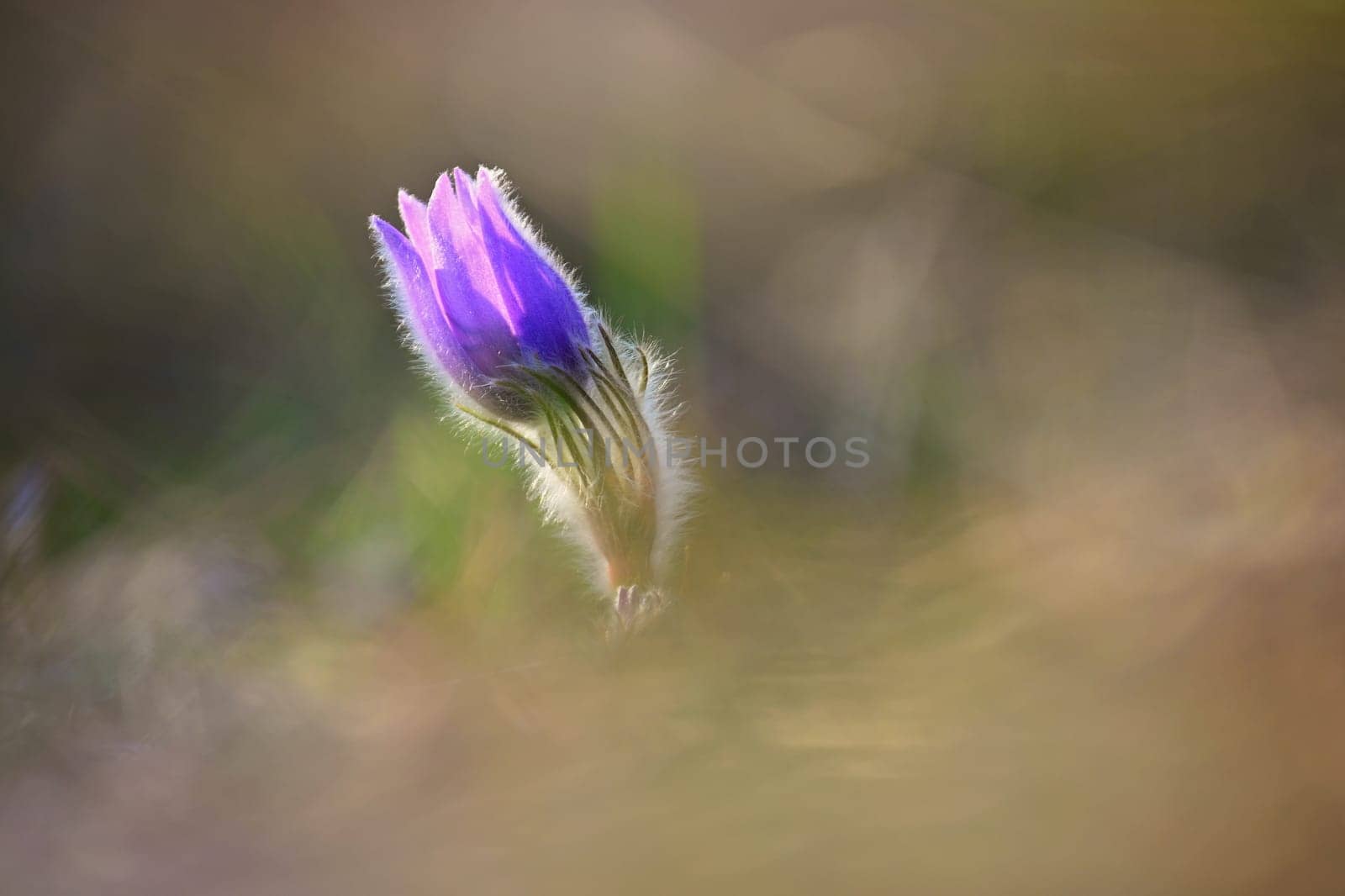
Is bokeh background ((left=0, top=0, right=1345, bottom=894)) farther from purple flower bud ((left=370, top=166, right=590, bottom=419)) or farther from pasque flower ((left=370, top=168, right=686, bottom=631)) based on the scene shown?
purple flower bud ((left=370, top=166, right=590, bottom=419))

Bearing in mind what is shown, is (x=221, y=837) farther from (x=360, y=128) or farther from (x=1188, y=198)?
(x=360, y=128)

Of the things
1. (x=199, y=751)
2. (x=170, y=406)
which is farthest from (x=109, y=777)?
(x=170, y=406)

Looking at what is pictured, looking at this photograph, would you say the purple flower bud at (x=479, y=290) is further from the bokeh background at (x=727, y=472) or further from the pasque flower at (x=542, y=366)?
the bokeh background at (x=727, y=472)

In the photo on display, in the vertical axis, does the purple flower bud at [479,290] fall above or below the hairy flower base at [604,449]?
above

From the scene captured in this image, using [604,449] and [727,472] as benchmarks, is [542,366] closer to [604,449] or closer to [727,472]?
[604,449]

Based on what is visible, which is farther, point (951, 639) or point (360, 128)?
point (360, 128)

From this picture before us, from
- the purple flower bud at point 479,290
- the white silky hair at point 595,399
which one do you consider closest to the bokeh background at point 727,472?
the white silky hair at point 595,399

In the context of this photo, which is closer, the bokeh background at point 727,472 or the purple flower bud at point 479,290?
the bokeh background at point 727,472
